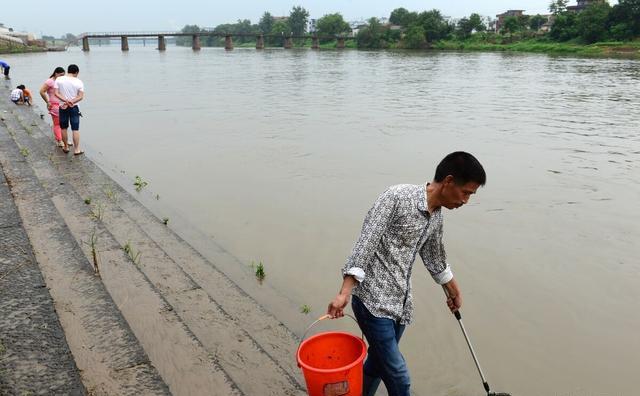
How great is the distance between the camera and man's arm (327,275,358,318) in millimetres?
2289

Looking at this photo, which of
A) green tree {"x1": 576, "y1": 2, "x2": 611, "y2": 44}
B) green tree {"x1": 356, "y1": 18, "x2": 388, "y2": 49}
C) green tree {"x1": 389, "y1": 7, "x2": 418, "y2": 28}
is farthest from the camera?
green tree {"x1": 389, "y1": 7, "x2": 418, "y2": 28}

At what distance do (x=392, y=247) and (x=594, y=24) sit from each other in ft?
267

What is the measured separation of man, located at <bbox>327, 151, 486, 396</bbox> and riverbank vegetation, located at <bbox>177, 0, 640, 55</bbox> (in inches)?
2554

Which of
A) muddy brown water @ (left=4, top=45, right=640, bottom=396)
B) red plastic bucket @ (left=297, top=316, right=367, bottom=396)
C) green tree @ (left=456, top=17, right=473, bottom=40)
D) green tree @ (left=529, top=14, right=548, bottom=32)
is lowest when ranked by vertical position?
muddy brown water @ (left=4, top=45, right=640, bottom=396)

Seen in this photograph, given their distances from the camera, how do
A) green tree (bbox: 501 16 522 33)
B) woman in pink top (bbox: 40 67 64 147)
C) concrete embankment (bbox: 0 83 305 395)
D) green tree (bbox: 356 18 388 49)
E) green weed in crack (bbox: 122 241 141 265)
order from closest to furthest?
1. concrete embankment (bbox: 0 83 305 395)
2. green weed in crack (bbox: 122 241 141 265)
3. woman in pink top (bbox: 40 67 64 147)
4. green tree (bbox: 501 16 522 33)
5. green tree (bbox: 356 18 388 49)

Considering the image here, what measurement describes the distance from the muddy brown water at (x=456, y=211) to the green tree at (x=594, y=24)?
200 feet

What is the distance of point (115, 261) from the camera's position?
184 inches

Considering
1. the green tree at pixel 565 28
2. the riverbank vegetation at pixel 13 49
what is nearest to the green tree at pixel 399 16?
the green tree at pixel 565 28

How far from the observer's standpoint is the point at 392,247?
7.75 feet

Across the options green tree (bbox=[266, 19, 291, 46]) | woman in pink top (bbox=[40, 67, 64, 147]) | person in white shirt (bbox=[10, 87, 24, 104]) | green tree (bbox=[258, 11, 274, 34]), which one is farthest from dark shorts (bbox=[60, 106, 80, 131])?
green tree (bbox=[258, 11, 274, 34])

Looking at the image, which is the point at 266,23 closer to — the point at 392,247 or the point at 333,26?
the point at 333,26

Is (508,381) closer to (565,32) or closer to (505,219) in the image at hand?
(505,219)

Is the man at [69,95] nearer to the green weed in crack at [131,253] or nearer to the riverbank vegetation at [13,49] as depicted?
the green weed in crack at [131,253]

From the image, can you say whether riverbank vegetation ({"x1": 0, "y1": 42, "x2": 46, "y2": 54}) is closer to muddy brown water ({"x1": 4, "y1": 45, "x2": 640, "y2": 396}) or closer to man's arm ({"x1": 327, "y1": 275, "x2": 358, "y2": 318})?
muddy brown water ({"x1": 4, "y1": 45, "x2": 640, "y2": 396})
